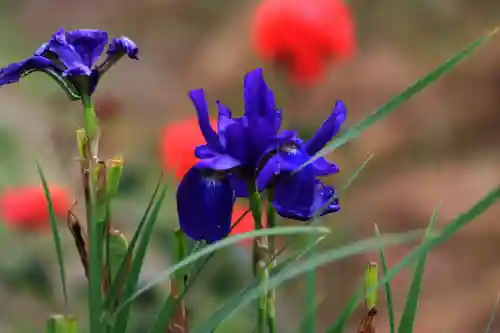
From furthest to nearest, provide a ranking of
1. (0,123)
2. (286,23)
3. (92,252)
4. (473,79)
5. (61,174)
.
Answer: (473,79), (0,123), (61,174), (286,23), (92,252)

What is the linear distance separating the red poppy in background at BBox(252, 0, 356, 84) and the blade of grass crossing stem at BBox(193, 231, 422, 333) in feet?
2.56

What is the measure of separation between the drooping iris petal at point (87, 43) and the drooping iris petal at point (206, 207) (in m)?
0.05

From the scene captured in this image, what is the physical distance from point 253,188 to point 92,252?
0.15ft

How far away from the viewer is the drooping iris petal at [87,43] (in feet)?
0.98

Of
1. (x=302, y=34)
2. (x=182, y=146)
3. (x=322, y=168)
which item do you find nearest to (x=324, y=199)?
(x=322, y=168)

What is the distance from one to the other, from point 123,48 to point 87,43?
1cm

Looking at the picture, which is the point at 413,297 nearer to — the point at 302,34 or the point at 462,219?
the point at 462,219

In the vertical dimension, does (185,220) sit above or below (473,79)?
below

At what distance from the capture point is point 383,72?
68.0 inches

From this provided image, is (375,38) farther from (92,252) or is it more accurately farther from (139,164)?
(92,252)

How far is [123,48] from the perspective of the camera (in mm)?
302

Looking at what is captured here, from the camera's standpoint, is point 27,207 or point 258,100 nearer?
point 258,100

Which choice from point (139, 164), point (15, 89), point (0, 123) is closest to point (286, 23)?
point (139, 164)

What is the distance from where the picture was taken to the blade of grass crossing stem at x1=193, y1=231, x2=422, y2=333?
23 cm
